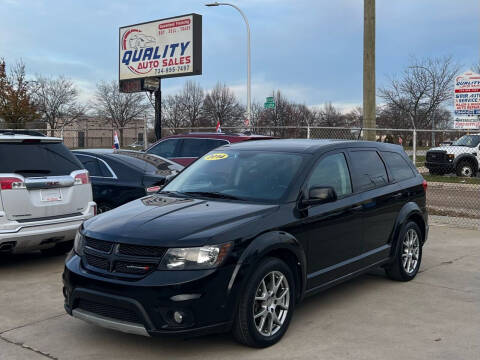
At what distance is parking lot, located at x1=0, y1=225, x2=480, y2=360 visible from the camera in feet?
14.1

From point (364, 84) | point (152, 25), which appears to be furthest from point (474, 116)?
point (152, 25)

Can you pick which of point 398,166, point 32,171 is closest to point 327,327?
point 398,166

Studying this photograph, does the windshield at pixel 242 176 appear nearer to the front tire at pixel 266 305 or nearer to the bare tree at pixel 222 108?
the front tire at pixel 266 305

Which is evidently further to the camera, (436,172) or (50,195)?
(436,172)

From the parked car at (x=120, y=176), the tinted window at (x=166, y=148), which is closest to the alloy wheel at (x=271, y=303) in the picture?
the parked car at (x=120, y=176)

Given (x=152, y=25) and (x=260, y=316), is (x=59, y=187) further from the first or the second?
(x=152, y=25)

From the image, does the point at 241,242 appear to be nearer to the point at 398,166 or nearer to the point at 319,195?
the point at 319,195

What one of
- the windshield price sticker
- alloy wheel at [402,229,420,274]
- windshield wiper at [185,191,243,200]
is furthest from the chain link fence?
windshield wiper at [185,191,243,200]

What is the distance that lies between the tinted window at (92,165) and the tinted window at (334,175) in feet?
15.6

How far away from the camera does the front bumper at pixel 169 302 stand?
3.91 metres

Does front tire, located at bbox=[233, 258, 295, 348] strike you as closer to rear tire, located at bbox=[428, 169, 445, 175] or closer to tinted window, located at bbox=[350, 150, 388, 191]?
tinted window, located at bbox=[350, 150, 388, 191]

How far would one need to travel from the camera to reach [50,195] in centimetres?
668

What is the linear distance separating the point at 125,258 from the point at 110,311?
0.40 meters

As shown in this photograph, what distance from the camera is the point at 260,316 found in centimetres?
432
